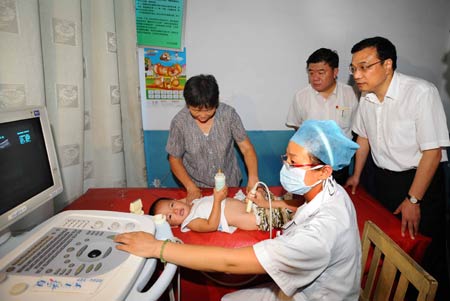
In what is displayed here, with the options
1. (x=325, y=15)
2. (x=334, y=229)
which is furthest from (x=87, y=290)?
(x=325, y=15)

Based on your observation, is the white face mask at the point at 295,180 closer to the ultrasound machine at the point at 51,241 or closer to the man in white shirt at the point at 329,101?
the ultrasound machine at the point at 51,241

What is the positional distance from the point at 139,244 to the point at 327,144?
829mm

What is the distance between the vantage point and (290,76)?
2.75 metres

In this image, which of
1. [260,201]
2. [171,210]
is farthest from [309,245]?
[171,210]

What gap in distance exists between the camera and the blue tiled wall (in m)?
2.78

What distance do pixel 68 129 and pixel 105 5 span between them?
960 millimetres

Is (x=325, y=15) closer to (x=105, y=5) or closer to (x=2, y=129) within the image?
(x=105, y=5)

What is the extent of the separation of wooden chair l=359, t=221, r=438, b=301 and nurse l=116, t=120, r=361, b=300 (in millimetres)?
170

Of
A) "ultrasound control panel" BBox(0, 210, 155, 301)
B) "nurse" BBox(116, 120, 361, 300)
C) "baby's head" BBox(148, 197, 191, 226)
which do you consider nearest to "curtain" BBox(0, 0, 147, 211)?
"baby's head" BBox(148, 197, 191, 226)

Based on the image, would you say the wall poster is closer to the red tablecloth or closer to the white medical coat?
the red tablecloth

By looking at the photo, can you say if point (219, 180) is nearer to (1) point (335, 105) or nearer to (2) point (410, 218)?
(2) point (410, 218)

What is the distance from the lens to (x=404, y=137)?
175cm

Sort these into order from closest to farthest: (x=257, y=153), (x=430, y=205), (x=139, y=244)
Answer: (x=139, y=244) < (x=430, y=205) < (x=257, y=153)

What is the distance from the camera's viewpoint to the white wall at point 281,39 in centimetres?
254
